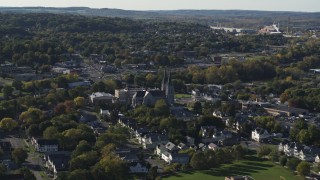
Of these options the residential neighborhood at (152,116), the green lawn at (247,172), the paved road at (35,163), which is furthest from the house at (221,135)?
the paved road at (35,163)

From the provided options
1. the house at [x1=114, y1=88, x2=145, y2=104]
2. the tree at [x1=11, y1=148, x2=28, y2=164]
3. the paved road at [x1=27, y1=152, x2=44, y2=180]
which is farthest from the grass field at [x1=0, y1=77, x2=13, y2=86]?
the tree at [x1=11, y1=148, x2=28, y2=164]

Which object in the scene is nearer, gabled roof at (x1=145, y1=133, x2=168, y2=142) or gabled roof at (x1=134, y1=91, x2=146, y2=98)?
gabled roof at (x1=145, y1=133, x2=168, y2=142)

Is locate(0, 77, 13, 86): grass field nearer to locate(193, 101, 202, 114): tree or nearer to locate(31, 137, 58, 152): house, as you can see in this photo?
locate(193, 101, 202, 114): tree

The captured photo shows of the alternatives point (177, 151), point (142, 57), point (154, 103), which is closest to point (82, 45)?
point (142, 57)

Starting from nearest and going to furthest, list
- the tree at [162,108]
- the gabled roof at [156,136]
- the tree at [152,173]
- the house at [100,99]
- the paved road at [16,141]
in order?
the tree at [152,173] → the paved road at [16,141] → the gabled roof at [156,136] → the tree at [162,108] → the house at [100,99]

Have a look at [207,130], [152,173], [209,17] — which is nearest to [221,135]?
[207,130]

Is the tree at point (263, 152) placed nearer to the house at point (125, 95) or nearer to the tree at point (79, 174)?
the tree at point (79, 174)
